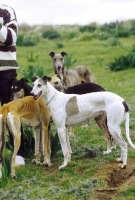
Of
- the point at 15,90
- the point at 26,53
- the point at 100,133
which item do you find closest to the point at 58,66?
the point at 100,133

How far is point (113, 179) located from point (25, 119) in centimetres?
142

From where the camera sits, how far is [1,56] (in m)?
6.33

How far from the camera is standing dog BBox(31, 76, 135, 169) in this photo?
20.6 ft

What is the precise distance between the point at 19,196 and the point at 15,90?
1622 mm

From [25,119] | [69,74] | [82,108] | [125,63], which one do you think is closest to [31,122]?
[25,119]

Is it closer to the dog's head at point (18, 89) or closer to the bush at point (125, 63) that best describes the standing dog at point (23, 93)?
the dog's head at point (18, 89)

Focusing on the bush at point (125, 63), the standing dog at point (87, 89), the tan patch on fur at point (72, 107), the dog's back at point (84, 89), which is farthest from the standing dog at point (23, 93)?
the bush at point (125, 63)

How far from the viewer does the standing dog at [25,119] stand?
240 inches

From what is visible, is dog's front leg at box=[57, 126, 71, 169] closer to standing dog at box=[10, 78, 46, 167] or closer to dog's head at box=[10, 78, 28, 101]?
standing dog at box=[10, 78, 46, 167]

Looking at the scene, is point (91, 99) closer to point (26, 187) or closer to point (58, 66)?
point (26, 187)

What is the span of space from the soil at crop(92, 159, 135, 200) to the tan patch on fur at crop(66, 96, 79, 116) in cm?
86

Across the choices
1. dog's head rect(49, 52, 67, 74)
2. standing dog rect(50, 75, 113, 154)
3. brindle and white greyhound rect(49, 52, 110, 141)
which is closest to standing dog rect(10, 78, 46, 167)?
standing dog rect(50, 75, 113, 154)

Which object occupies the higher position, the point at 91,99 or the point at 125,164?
the point at 91,99

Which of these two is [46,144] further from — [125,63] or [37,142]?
[125,63]
